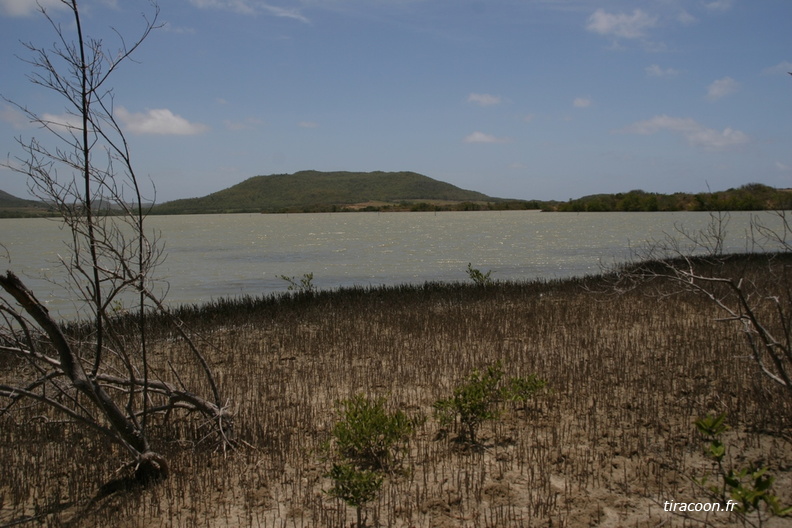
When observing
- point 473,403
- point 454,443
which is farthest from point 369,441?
point 473,403

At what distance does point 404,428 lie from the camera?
490cm

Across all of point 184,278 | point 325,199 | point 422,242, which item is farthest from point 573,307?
point 325,199

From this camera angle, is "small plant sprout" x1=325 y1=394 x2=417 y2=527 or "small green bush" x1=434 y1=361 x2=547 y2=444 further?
"small green bush" x1=434 y1=361 x2=547 y2=444

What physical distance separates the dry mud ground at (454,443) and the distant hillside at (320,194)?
5351 inches

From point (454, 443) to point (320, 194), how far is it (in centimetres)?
16268

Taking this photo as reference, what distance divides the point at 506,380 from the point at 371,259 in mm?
26143

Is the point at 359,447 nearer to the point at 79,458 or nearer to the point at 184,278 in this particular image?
the point at 79,458

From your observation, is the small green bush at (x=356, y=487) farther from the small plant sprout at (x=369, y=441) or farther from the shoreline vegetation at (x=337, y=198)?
the shoreline vegetation at (x=337, y=198)

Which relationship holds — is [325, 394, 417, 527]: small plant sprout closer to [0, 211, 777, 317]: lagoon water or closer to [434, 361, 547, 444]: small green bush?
[434, 361, 547, 444]: small green bush

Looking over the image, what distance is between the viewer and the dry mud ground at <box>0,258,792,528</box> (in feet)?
13.8

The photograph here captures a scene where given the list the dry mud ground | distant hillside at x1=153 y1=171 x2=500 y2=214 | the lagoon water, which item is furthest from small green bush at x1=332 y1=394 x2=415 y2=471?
distant hillside at x1=153 y1=171 x2=500 y2=214

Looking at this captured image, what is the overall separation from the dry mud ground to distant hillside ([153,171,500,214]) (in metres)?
136

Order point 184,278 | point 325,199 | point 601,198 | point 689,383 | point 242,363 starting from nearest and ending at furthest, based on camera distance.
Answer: point 689,383 → point 242,363 → point 184,278 → point 601,198 → point 325,199

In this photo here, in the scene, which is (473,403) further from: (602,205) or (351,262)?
(602,205)
